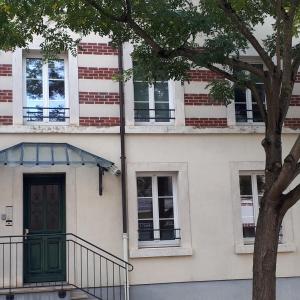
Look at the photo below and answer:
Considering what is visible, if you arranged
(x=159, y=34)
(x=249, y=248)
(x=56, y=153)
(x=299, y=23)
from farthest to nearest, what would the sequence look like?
(x=249, y=248)
(x=56, y=153)
(x=299, y=23)
(x=159, y=34)

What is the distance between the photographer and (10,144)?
10945 millimetres

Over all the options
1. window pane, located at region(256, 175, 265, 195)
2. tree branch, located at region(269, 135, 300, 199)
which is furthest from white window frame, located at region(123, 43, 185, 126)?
tree branch, located at region(269, 135, 300, 199)

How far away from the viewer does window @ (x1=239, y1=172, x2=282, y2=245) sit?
11.9 meters

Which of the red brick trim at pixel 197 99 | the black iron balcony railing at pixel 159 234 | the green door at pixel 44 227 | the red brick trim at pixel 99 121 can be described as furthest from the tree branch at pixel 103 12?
the black iron balcony railing at pixel 159 234

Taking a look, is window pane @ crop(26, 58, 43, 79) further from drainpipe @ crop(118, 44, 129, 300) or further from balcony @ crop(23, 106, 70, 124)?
drainpipe @ crop(118, 44, 129, 300)

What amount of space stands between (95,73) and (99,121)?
3.38 ft

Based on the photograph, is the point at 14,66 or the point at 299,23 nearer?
the point at 299,23

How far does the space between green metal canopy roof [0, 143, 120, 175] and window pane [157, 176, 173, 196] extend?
3.53 feet

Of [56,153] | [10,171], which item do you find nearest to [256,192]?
[56,153]

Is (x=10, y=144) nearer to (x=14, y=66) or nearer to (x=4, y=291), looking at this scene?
(x=14, y=66)

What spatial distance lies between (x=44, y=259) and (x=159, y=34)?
5.03 metres

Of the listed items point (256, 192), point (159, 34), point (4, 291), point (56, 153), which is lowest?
point (4, 291)

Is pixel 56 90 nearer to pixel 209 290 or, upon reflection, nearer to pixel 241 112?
pixel 241 112

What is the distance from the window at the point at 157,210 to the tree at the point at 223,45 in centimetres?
270
